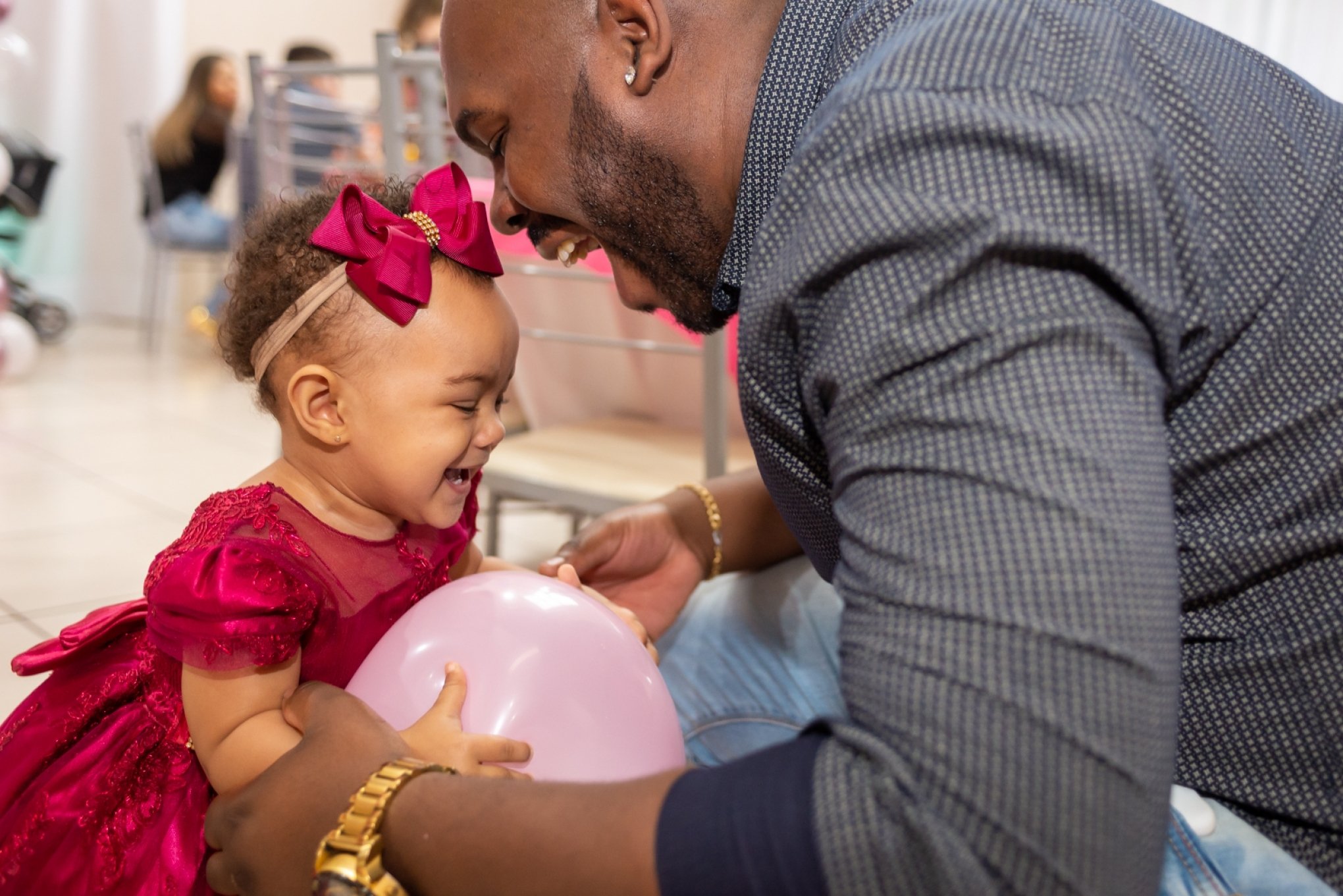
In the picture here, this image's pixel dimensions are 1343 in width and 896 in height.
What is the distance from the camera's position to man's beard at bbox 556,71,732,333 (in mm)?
978

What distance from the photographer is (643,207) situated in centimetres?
102

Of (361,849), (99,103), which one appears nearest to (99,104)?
(99,103)

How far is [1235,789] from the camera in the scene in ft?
2.90

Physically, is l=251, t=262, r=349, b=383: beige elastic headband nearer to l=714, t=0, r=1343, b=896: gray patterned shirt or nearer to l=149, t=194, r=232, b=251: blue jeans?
l=714, t=0, r=1343, b=896: gray patterned shirt

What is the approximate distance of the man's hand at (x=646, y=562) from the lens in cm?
140

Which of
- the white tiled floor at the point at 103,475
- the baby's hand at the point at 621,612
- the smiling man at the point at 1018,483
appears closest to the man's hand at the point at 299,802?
the smiling man at the point at 1018,483

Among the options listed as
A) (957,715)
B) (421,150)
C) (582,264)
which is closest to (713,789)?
(957,715)

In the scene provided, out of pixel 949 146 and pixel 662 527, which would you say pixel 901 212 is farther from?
pixel 662 527

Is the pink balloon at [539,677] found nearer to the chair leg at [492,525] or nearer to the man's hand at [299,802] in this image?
the man's hand at [299,802]

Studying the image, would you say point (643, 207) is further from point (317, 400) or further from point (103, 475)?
point (103, 475)

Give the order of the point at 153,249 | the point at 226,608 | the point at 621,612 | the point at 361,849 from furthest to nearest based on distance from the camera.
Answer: the point at 153,249 → the point at 621,612 → the point at 226,608 → the point at 361,849

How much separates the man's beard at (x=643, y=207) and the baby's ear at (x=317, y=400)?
1.02ft

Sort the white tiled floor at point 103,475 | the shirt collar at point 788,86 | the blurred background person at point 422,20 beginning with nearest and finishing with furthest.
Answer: the shirt collar at point 788,86 < the white tiled floor at point 103,475 < the blurred background person at point 422,20

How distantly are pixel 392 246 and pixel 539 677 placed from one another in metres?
0.44
